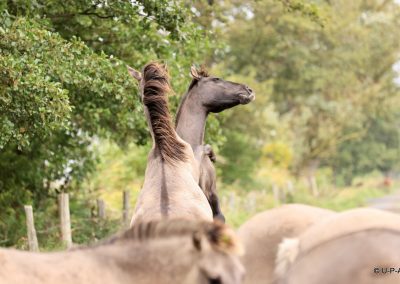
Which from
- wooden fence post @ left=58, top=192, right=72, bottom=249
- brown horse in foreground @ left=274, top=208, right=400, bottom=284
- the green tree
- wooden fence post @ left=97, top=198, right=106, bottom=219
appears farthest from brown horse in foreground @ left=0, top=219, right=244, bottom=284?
wooden fence post @ left=97, top=198, right=106, bottom=219

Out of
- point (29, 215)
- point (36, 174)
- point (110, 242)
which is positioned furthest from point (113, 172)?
point (110, 242)

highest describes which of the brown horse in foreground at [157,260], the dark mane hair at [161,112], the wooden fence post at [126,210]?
the brown horse in foreground at [157,260]

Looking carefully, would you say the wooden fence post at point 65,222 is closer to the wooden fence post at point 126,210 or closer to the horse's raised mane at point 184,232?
the wooden fence post at point 126,210

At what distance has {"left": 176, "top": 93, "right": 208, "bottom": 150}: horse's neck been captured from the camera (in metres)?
9.36

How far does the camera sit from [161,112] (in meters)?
7.74

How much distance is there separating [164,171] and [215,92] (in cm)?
303

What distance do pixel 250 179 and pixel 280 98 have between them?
9.01m

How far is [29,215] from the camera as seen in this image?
1164 cm

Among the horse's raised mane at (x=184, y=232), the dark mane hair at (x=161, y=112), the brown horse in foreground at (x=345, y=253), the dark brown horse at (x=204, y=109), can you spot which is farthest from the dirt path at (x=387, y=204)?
the horse's raised mane at (x=184, y=232)

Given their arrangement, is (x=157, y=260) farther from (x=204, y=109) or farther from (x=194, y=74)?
(x=194, y=74)

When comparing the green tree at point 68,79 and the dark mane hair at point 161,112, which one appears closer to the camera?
the dark mane hair at point 161,112

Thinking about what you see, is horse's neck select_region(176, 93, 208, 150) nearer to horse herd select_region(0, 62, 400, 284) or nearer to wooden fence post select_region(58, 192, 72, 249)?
wooden fence post select_region(58, 192, 72, 249)

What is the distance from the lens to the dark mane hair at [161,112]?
7508mm

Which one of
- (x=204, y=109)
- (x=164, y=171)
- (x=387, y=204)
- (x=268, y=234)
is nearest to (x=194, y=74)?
(x=204, y=109)
